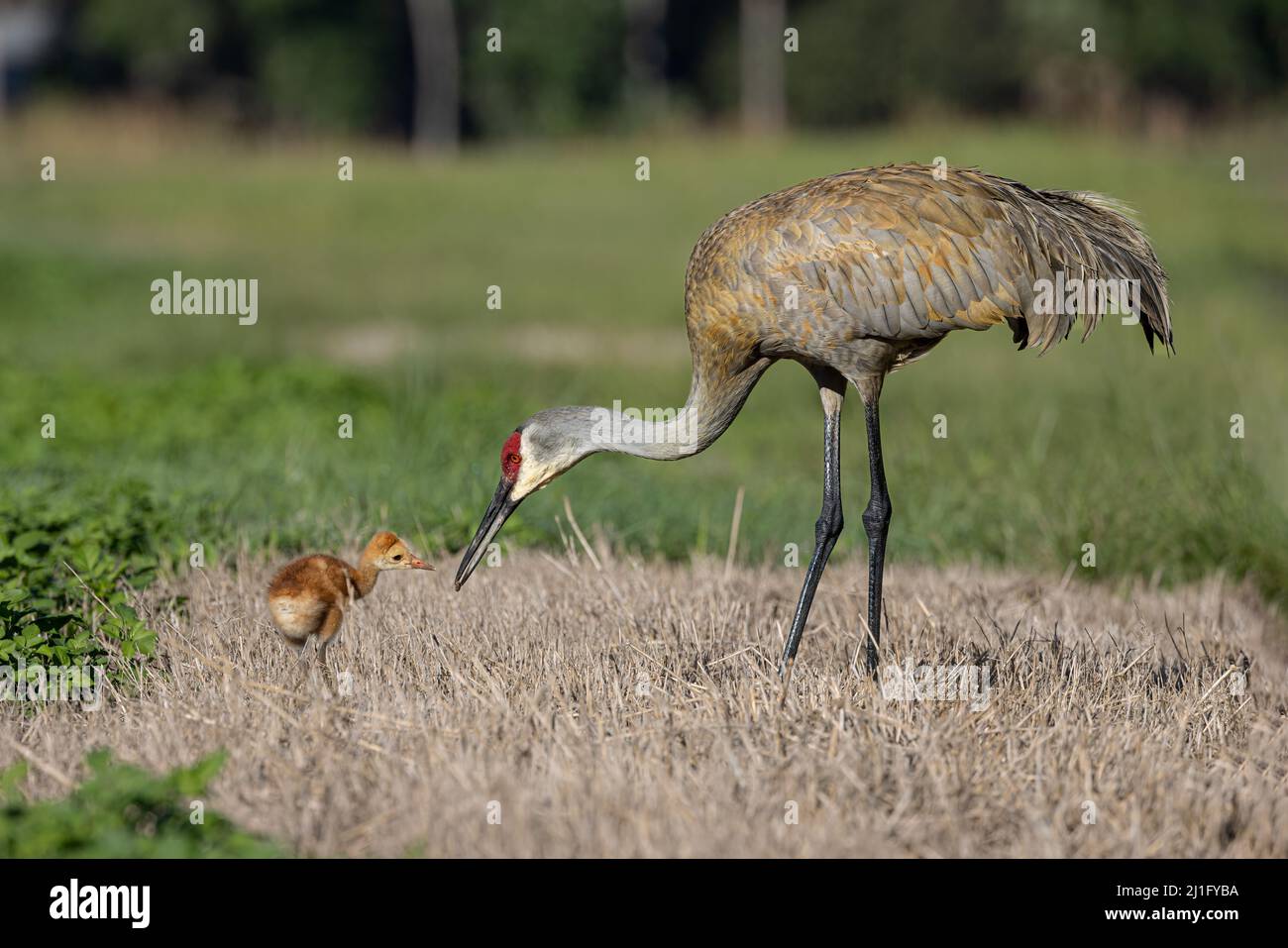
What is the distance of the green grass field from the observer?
756 centimetres

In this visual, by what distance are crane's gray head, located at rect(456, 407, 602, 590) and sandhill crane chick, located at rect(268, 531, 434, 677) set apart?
259 mm

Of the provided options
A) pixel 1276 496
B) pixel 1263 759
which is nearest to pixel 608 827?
pixel 1263 759

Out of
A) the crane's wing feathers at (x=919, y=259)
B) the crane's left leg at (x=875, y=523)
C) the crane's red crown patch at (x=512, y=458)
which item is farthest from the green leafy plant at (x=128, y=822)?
the crane's wing feathers at (x=919, y=259)

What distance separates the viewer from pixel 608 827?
3.87 m

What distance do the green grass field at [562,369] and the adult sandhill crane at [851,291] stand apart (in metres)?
1.53

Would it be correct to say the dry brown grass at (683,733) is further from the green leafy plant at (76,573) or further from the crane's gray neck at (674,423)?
the crane's gray neck at (674,423)

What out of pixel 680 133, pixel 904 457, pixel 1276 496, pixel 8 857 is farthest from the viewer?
pixel 680 133

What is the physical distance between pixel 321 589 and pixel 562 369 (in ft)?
26.7

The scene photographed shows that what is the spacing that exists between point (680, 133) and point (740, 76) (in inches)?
464

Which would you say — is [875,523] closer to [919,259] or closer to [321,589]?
[919,259]

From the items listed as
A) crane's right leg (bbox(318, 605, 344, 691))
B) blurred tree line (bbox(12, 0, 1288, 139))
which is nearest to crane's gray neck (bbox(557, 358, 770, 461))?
crane's right leg (bbox(318, 605, 344, 691))

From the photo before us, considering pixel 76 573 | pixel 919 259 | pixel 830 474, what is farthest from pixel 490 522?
pixel 919 259

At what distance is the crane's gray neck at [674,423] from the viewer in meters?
5.40
